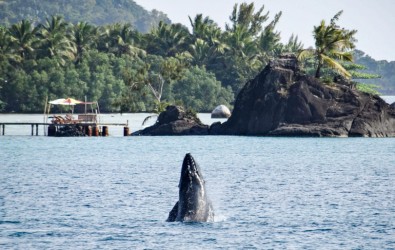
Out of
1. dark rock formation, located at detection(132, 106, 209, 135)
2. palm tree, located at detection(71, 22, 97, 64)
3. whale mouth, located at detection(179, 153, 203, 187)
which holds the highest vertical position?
palm tree, located at detection(71, 22, 97, 64)

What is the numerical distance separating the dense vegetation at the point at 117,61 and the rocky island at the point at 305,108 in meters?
46.2

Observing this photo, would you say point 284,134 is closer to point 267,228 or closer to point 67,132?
point 67,132

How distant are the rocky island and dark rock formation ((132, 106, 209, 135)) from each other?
89 cm

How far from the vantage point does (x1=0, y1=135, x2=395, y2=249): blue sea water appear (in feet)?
116

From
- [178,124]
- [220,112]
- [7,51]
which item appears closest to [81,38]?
[7,51]

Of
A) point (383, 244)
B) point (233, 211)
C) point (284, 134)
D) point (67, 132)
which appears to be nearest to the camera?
point (383, 244)

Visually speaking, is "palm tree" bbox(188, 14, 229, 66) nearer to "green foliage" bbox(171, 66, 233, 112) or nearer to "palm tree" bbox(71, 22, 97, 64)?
"green foliage" bbox(171, 66, 233, 112)

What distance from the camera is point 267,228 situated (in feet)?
125

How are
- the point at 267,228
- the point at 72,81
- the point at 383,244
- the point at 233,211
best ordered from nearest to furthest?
the point at 383,244 < the point at 267,228 < the point at 233,211 < the point at 72,81

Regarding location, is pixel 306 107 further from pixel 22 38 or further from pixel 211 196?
pixel 22 38

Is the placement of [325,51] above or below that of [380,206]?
above

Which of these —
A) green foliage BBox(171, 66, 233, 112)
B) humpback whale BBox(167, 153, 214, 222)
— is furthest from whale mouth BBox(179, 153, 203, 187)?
green foliage BBox(171, 66, 233, 112)

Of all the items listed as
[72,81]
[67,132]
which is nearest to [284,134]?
[67,132]

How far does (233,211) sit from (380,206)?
7264 mm
